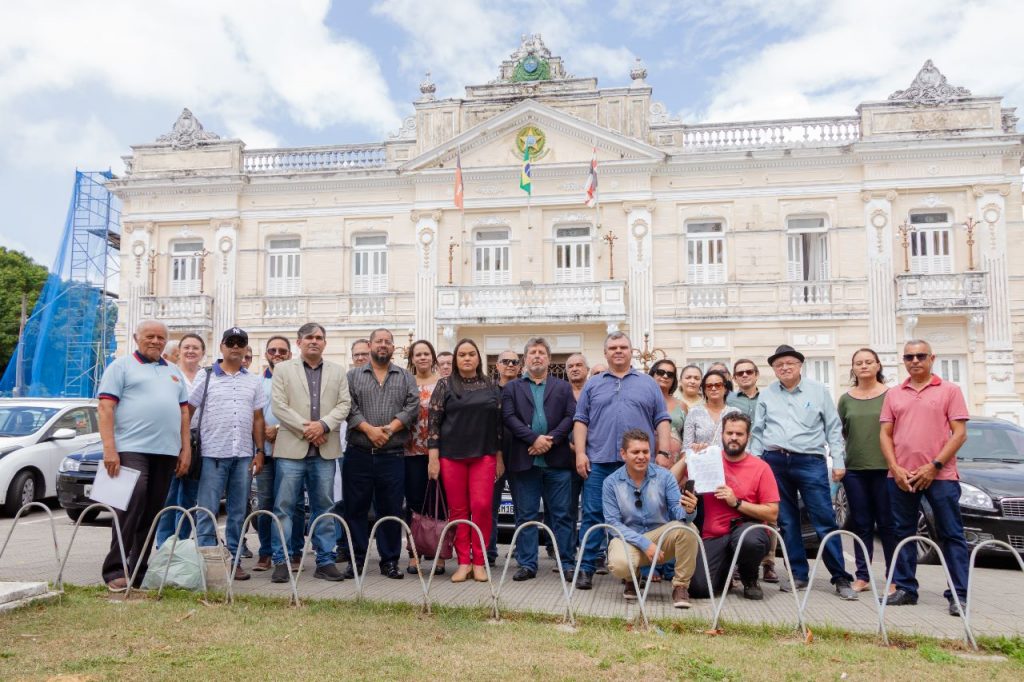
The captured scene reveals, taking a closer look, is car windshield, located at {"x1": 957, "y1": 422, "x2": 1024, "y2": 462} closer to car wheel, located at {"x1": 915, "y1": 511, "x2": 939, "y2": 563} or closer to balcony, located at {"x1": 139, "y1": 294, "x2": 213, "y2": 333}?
car wheel, located at {"x1": 915, "y1": 511, "x2": 939, "y2": 563}

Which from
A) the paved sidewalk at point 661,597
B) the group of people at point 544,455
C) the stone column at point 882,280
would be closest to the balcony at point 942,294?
the stone column at point 882,280

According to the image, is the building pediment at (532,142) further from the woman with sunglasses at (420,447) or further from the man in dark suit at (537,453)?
the man in dark suit at (537,453)

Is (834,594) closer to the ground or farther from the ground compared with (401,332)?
closer to the ground

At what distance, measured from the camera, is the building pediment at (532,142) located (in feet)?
67.2

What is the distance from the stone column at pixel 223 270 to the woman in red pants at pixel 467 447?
16.8 meters

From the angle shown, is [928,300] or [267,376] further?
[928,300]

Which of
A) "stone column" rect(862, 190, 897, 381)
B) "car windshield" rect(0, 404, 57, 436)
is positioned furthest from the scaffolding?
"stone column" rect(862, 190, 897, 381)

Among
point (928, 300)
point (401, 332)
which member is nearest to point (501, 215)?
point (401, 332)

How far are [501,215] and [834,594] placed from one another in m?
16.4

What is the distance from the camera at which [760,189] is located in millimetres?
20281

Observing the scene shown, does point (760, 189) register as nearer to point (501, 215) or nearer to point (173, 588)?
point (501, 215)

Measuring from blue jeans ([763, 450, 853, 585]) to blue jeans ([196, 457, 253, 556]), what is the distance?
176 inches

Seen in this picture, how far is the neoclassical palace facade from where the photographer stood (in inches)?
760

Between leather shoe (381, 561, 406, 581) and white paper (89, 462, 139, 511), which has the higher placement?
white paper (89, 462, 139, 511)
